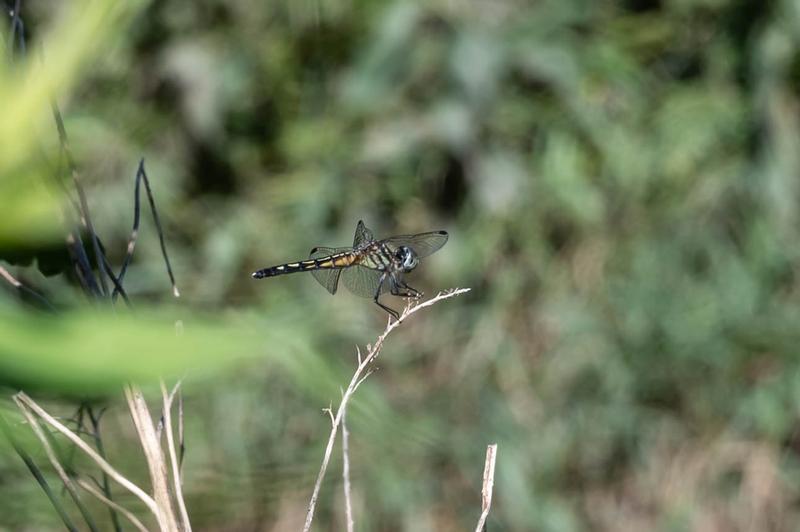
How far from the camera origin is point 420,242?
151 cm

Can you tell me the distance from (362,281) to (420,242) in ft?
0.36

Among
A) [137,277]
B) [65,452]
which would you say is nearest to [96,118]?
[137,277]

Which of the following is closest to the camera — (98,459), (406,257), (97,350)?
(97,350)

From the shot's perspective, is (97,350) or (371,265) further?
(371,265)

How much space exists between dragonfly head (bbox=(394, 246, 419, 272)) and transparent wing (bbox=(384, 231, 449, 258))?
16 millimetres

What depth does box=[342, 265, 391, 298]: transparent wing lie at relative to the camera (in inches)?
56.6

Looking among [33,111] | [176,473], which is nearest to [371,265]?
[176,473]

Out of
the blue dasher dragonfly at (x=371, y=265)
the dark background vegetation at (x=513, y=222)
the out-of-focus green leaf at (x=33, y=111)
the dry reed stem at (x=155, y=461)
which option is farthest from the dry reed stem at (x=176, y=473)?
the dark background vegetation at (x=513, y=222)

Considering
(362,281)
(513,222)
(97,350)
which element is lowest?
(513,222)

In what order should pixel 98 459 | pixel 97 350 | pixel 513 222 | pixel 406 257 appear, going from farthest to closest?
pixel 513 222 < pixel 406 257 < pixel 98 459 < pixel 97 350

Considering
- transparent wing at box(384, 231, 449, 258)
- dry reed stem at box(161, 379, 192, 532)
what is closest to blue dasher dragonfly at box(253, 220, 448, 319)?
transparent wing at box(384, 231, 449, 258)

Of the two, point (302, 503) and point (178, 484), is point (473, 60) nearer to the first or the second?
point (302, 503)

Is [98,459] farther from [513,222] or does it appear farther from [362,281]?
[513,222]

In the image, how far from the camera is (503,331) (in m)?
2.68
